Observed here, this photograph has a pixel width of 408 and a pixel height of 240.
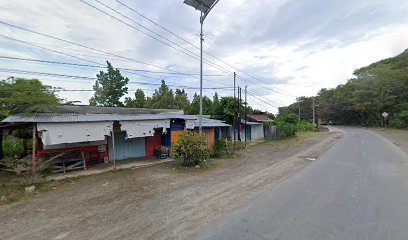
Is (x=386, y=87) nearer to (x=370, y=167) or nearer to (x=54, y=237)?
(x=370, y=167)

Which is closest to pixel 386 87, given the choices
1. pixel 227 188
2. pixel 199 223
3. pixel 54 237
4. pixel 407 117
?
pixel 407 117

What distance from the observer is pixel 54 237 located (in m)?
4.20

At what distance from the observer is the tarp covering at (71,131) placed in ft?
28.9

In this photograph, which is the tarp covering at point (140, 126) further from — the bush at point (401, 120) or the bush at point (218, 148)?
the bush at point (401, 120)

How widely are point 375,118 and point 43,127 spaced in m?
58.0

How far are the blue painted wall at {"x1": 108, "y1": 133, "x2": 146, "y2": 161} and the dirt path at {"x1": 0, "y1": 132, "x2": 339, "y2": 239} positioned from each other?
369 centimetres

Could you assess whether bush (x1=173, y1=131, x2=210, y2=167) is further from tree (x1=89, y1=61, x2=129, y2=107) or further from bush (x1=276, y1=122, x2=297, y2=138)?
tree (x1=89, y1=61, x2=129, y2=107)

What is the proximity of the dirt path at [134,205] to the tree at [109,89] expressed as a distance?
30193 mm

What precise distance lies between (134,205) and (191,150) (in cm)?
509

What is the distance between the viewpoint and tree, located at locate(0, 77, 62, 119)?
10.7 m

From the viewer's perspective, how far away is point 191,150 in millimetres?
10664

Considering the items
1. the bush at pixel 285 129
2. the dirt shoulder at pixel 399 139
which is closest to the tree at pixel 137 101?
the bush at pixel 285 129

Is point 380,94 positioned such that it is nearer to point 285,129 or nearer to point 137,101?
point 285,129

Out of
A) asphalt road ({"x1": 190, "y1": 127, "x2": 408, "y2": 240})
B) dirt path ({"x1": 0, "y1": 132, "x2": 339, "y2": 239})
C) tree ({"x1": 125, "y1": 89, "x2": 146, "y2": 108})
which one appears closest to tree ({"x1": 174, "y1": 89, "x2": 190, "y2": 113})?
tree ({"x1": 125, "y1": 89, "x2": 146, "y2": 108})
